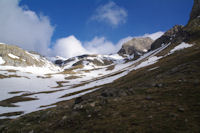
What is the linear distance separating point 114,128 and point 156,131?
2698mm

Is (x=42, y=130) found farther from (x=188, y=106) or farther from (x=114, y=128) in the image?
(x=188, y=106)

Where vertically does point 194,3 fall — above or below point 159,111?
above

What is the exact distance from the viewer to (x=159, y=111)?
29.1 ft

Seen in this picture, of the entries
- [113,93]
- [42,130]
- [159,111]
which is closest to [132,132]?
[159,111]

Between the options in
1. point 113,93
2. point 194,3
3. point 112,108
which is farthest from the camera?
point 194,3

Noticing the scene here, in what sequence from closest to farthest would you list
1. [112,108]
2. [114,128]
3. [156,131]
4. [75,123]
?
[156,131] < [114,128] < [75,123] < [112,108]

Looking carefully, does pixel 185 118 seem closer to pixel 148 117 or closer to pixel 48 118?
pixel 148 117

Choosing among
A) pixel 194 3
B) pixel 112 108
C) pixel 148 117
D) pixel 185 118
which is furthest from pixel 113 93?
pixel 194 3

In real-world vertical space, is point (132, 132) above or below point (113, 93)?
below

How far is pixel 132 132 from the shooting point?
7.14m

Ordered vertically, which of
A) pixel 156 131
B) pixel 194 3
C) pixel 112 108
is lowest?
pixel 156 131

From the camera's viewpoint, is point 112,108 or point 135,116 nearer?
point 135,116

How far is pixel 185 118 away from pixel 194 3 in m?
257

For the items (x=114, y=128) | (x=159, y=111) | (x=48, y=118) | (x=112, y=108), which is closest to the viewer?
(x=114, y=128)
